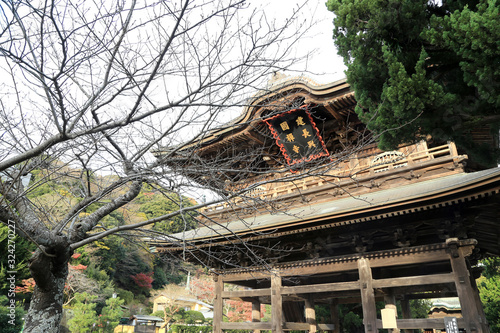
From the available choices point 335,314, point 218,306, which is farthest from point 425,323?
point 218,306

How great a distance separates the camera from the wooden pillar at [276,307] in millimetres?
6820

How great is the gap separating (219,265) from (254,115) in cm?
429

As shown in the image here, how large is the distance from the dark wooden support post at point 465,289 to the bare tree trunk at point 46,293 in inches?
225

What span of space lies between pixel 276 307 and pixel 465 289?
3.62 meters

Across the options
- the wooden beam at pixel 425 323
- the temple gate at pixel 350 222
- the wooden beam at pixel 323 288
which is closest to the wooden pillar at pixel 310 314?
the temple gate at pixel 350 222

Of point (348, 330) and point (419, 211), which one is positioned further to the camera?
point (348, 330)

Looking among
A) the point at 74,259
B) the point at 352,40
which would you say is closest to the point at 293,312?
the point at 352,40

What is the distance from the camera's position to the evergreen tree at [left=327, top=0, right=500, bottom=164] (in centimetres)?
371

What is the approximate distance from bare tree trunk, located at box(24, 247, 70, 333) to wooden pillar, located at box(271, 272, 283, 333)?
4401 mm

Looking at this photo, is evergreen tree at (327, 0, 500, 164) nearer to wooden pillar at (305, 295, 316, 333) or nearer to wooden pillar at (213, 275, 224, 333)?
wooden pillar at (305, 295, 316, 333)

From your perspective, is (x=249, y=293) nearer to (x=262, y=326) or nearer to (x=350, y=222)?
(x=262, y=326)

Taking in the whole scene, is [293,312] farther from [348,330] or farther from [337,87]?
[337,87]

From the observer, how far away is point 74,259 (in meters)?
20.0

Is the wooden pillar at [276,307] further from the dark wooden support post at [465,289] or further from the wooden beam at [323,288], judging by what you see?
the dark wooden support post at [465,289]
